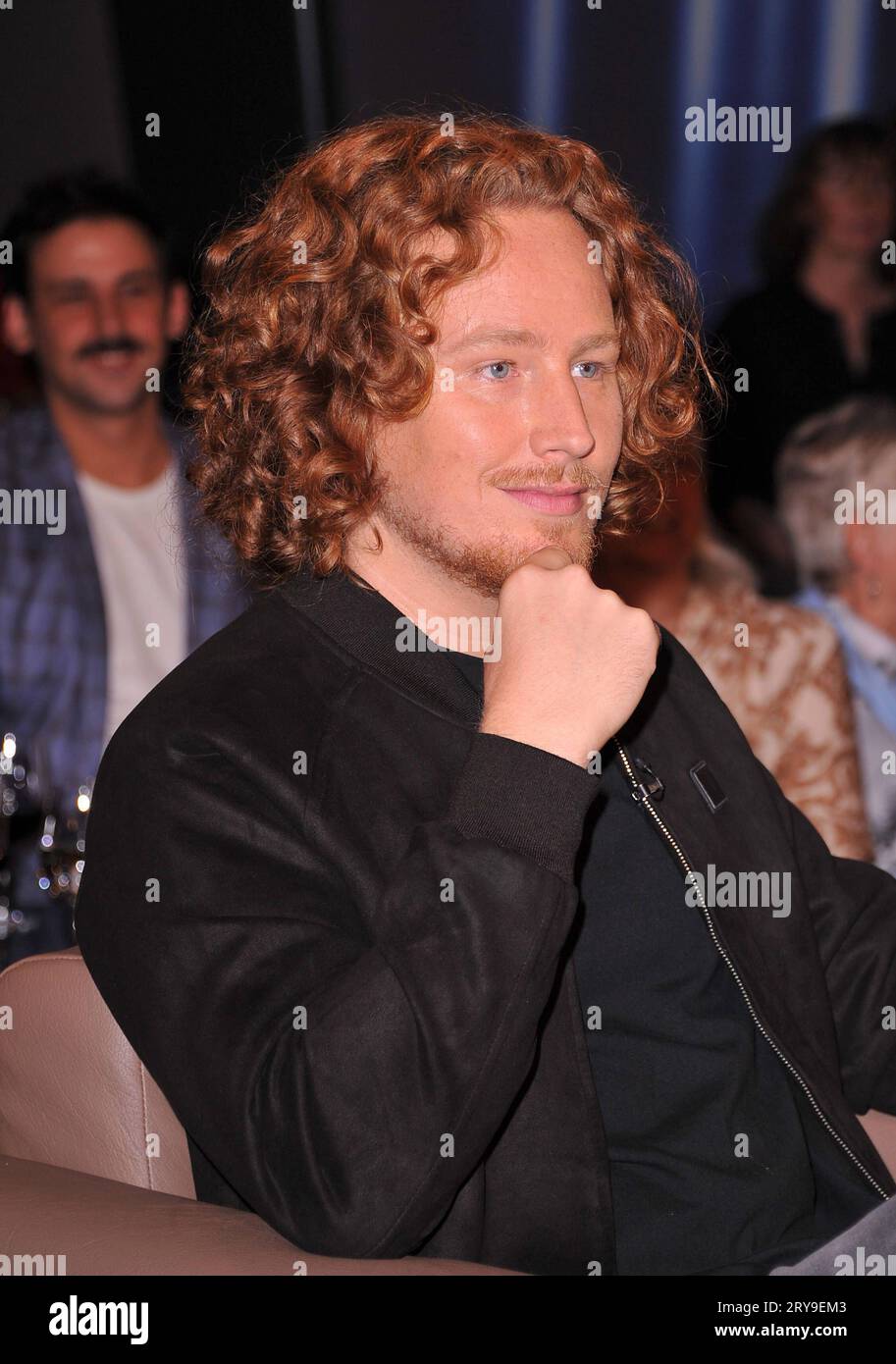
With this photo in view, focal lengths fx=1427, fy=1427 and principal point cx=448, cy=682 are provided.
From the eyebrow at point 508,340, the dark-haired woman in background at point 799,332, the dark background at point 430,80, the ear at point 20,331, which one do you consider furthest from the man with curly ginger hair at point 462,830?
the ear at point 20,331

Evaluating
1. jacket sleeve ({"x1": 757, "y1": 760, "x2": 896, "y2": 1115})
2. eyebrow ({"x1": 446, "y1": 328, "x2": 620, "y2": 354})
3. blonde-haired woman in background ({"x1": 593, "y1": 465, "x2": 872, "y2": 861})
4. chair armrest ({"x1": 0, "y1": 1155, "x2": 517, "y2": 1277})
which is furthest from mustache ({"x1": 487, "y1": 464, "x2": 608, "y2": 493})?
blonde-haired woman in background ({"x1": 593, "y1": 465, "x2": 872, "y2": 861})

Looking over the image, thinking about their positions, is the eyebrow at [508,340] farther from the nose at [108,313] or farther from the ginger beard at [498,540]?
the nose at [108,313]

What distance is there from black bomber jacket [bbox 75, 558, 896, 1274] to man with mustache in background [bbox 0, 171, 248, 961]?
2163 millimetres

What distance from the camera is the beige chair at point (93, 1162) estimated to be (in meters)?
0.90

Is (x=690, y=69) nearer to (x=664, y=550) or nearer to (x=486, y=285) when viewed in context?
(x=664, y=550)

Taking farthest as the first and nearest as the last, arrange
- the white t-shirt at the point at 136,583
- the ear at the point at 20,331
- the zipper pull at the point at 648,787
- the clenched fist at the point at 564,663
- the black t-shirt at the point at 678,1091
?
the ear at the point at 20,331 → the white t-shirt at the point at 136,583 → the zipper pull at the point at 648,787 → the black t-shirt at the point at 678,1091 → the clenched fist at the point at 564,663

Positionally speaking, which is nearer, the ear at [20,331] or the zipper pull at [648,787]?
the zipper pull at [648,787]

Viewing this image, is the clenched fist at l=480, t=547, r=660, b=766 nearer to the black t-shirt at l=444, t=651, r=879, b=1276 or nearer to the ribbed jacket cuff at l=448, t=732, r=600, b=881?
the ribbed jacket cuff at l=448, t=732, r=600, b=881

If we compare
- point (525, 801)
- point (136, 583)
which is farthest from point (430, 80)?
point (525, 801)

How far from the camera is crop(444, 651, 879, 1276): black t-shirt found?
43.2 inches

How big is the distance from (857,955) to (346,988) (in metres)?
0.64

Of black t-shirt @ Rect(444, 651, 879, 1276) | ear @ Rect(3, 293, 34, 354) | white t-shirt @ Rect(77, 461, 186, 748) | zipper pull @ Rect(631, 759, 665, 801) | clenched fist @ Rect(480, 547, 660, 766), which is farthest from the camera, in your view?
ear @ Rect(3, 293, 34, 354)

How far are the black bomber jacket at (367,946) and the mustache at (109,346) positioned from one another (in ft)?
7.76
